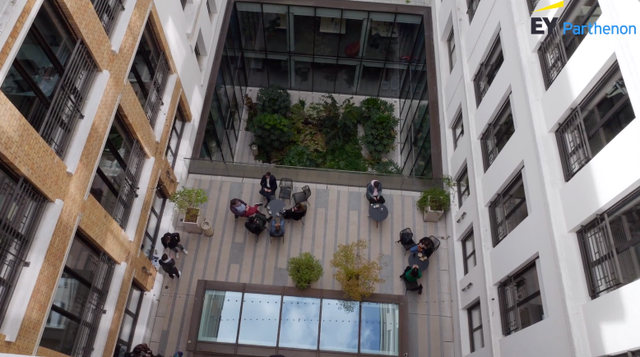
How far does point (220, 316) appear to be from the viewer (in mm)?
13625

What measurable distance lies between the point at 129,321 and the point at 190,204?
3916 mm

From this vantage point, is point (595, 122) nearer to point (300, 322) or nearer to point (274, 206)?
point (300, 322)

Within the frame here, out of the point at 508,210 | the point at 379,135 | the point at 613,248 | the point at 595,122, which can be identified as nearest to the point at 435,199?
the point at 508,210

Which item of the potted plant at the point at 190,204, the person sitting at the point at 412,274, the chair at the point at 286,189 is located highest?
the chair at the point at 286,189

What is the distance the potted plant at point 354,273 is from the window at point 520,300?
148 inches

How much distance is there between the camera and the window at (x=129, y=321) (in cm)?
1236

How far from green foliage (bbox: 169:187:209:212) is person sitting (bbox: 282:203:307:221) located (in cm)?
268

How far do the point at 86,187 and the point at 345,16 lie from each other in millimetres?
15116

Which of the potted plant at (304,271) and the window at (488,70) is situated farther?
the potted plant at (304,271)

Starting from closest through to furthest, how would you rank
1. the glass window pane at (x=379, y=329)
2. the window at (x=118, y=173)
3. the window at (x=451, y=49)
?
the window at (x=118, y=173) → the glass window pane at (x=379, y=329) → the window at (x=451, y=49)

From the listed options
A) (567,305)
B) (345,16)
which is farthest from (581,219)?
(345,16)

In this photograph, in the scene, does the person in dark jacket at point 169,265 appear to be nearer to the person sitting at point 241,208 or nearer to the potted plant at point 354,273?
the person sitting at point 241,208

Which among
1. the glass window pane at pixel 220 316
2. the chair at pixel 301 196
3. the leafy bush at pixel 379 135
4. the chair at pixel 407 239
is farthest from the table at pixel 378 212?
the leafy bush at pixel 379 135

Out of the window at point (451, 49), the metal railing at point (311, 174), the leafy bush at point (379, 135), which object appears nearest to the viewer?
the metal railing at point (311, 174)
